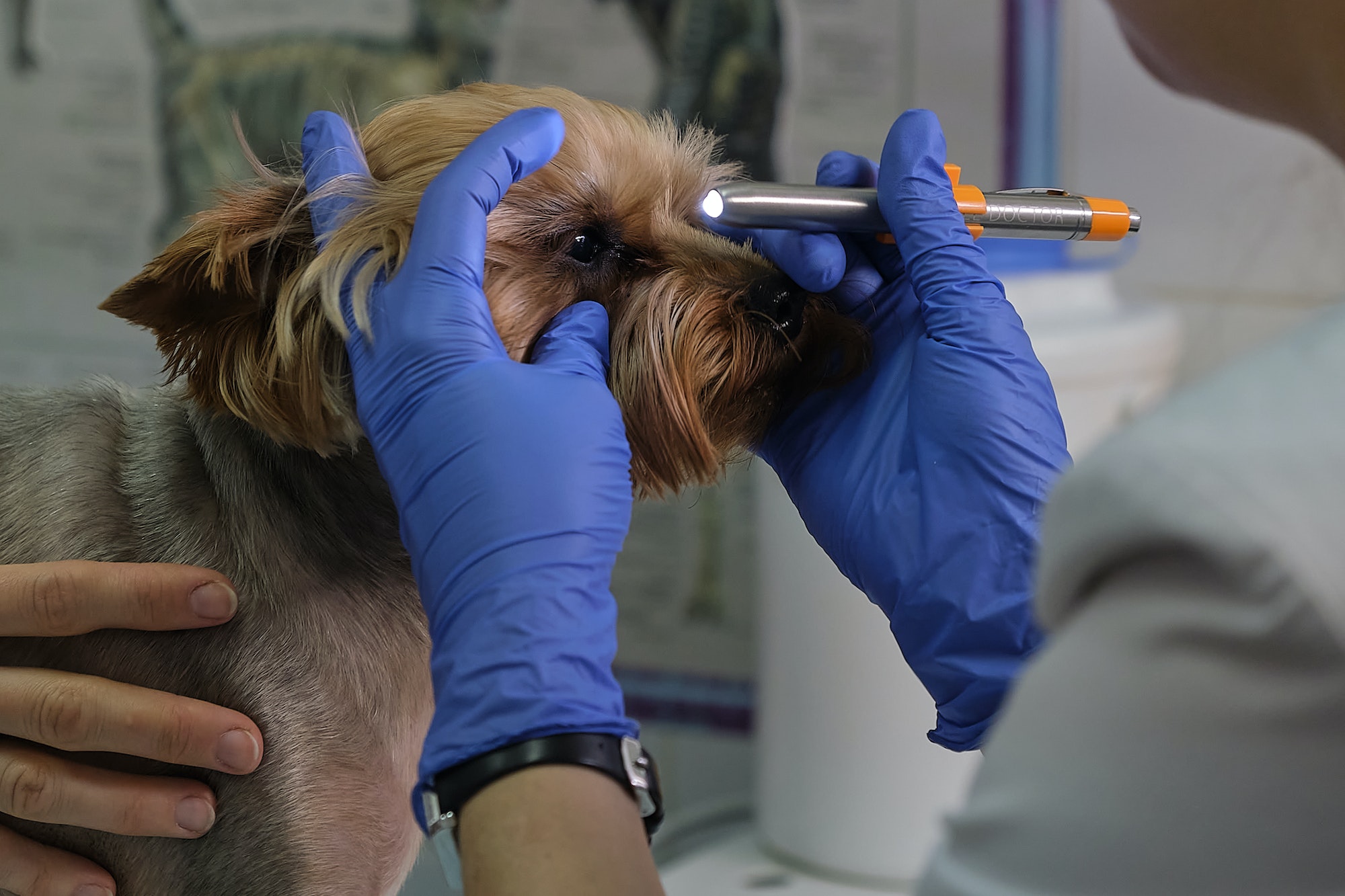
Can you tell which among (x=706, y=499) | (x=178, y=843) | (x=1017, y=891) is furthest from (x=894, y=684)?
(x=1017, y=891)

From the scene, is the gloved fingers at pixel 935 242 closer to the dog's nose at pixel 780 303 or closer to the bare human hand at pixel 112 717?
the dog's nose at pixel 780 303

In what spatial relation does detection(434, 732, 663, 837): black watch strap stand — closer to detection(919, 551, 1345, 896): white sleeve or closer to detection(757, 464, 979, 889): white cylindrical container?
detection(919, 551, 1345, 896): white sleeve

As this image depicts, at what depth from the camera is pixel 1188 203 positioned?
1629 millimetres

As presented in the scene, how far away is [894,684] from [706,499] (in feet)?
1.84

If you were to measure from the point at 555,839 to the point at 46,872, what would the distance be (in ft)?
1.82

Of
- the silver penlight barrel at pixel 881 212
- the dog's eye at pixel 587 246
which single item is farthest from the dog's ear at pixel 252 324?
the silver penlight barrel at pixel 881 212

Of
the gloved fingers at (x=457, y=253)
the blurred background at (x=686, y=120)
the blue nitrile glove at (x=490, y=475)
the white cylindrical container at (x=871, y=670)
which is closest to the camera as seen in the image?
the blue nitrile glove at (x=490, y=475)

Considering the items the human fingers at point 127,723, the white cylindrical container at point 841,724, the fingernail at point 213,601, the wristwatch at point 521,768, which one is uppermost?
the fingernail at point 213,601

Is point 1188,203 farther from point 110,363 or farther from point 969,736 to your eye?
point 110,363

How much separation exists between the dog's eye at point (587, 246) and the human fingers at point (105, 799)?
0.56 metres

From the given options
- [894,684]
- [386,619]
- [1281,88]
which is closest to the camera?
[1281,88]

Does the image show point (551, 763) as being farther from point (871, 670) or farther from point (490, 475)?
point (871, 670)

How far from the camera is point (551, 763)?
25.6 inches

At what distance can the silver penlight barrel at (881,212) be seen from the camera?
0.87 m
